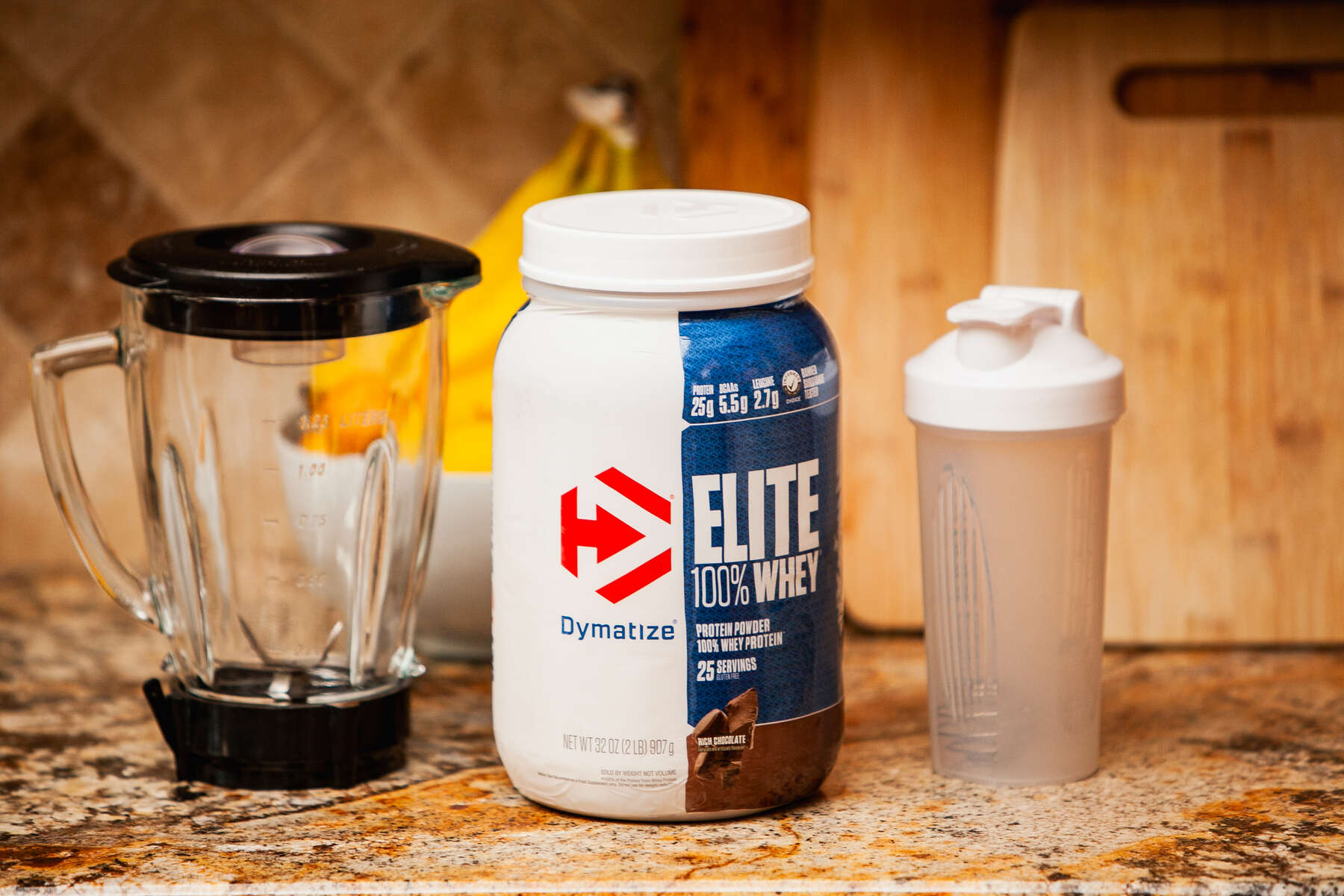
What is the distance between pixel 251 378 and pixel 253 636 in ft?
0.41

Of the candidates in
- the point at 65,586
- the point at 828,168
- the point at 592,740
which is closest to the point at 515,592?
the point at 592,740

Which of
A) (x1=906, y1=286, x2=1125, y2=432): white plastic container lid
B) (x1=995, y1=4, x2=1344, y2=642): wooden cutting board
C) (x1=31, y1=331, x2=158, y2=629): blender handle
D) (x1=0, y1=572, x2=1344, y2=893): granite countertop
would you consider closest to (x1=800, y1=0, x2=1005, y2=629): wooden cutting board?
(x1=995, y1=4, x2=1344, y2=642): wooden cutting board

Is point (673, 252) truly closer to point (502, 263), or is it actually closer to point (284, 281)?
point (284, 281)

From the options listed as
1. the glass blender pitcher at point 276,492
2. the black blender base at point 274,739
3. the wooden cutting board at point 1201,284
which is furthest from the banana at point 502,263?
the wooden cutting board at point 1201,284

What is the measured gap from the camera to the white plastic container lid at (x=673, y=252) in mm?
646

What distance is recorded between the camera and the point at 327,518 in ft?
2.48

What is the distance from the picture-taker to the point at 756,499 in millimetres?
665

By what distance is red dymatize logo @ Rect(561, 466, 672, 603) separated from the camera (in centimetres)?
66

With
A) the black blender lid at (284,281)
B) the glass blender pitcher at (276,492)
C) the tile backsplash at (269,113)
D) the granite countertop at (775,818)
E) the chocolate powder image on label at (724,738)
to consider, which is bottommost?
the granite countertop at (775,818)

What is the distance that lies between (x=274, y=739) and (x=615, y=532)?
0.21 metres

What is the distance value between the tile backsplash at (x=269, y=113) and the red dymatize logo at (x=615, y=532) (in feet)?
1.59

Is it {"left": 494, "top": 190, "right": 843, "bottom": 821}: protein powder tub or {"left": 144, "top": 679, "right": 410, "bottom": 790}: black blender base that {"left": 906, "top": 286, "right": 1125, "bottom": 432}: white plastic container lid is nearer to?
{"left": 494, "top": 190, "right": 843, "bottom": 821}: protein powder tub

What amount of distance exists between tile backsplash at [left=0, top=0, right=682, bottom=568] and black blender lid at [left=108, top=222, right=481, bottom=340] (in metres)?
0.34

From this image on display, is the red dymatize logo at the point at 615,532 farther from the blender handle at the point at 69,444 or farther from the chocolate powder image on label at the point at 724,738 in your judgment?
the blender handle at the point at 69,444
